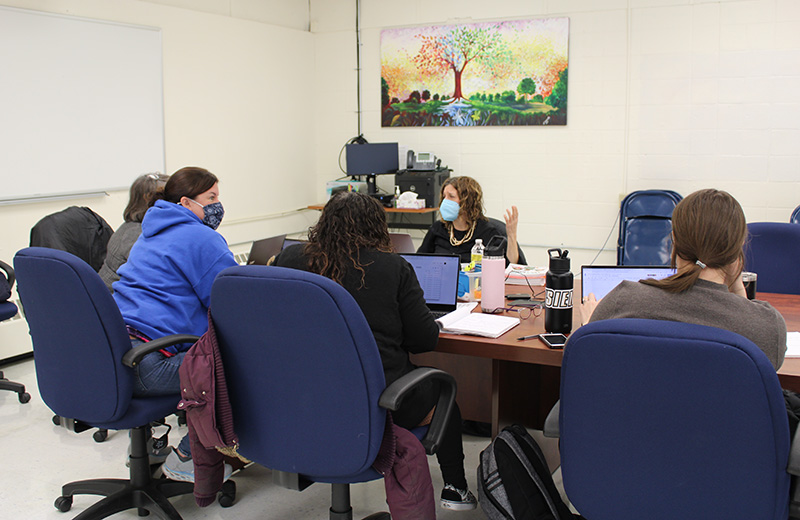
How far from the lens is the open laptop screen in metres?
2.71

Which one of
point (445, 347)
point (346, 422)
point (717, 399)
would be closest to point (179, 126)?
point (445, 347)

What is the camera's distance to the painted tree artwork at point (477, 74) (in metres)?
5.88

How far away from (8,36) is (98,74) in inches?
25.0

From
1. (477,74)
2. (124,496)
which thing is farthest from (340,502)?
(477,74)

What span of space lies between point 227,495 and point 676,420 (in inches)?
71.1

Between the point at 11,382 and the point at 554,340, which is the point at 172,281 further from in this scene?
the point at 11,382

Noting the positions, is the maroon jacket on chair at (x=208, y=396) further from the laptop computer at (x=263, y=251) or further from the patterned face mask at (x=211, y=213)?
the laptop computer at (x=263, y=251)

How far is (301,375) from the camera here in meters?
1.74

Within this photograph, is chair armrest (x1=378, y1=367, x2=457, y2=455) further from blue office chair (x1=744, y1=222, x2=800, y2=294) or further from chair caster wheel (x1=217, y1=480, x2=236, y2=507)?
blue office chair (x1=744, y1=222, x2=800, y2=294)

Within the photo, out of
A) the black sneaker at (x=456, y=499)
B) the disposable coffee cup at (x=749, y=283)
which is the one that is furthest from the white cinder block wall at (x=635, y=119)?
the black sneaker at (x=456, y=499)

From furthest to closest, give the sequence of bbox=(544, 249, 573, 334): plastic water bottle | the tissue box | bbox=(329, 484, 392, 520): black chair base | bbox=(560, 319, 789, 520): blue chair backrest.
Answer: the tissue box, bbox=(544, 249, 573, 334): plastic water bottle, bbox=(329, 484, 392, 520): black chair base, bbox=(560, 319, 789, 520): blue chair backrest

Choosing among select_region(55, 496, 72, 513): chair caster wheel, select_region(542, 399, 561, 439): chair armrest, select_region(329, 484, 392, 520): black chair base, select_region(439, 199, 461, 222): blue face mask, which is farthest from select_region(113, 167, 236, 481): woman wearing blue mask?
select_region(439, 199, 461, 222): blue face mask

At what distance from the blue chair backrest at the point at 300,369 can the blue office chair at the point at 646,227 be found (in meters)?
4.09

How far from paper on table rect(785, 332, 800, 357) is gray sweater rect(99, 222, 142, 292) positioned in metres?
2.58
